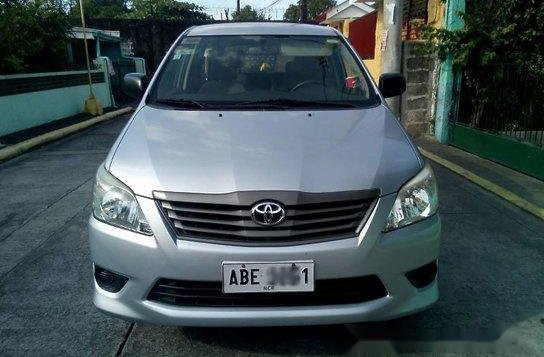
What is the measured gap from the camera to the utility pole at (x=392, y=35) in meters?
6.89

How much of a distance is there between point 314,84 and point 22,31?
31.2 ft

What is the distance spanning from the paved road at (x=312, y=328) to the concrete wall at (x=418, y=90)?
333cm

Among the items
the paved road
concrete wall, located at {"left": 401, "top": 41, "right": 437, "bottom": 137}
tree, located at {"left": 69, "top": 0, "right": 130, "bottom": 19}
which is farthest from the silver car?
tree, located at {"left": 69, "top": 0, "right": 130, "bottom": 19}

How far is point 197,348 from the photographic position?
2.48 metres

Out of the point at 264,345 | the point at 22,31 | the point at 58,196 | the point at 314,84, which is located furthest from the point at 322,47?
the point at 22,31

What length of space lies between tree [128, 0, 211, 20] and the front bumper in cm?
3425

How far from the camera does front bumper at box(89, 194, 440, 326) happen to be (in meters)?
2.06

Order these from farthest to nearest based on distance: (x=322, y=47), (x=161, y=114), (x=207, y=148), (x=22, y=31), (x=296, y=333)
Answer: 1. (x=22, y=31)
2. (x=322, y=47)
3. (x=161, y=114)
4. (x=296, y=333)
5. (x=207, y=148)

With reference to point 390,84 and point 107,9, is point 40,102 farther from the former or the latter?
point 107,9

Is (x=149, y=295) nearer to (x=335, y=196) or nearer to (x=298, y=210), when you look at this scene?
(x=298, y=210)

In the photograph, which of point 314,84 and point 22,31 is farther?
point 22,31

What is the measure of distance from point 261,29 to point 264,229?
2181 mm

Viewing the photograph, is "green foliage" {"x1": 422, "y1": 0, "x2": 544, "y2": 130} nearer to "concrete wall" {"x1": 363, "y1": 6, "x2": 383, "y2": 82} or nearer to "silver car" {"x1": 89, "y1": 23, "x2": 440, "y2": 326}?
"concrete wall" {"x1": 363, "y1": 6, "x2": 383, "y2": 82}

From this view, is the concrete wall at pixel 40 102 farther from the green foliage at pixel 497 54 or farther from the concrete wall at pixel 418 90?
the green foliage at pixel 497 54
